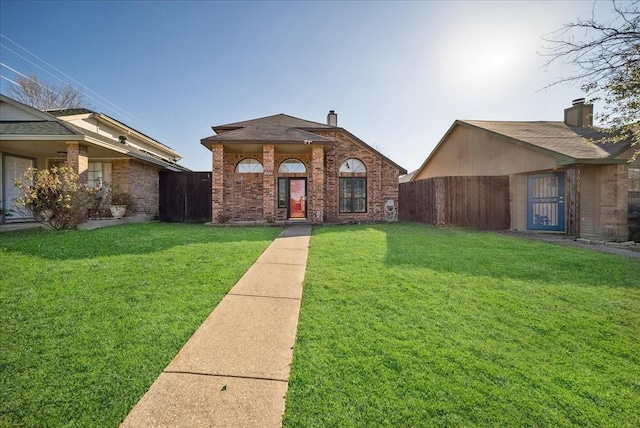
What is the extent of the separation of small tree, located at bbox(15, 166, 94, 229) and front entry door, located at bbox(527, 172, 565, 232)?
15.7 meters

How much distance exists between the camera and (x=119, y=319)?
2.89 metres

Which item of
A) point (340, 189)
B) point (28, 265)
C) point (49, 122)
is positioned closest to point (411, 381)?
point (28, 265)

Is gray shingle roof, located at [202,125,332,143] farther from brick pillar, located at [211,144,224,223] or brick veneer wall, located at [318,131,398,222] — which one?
brick veneer wall, located at [318,131,398,222]

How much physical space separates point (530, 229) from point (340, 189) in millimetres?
7795

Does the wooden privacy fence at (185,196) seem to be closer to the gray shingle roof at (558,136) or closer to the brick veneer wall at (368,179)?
the brick veneer wall at (368,179)

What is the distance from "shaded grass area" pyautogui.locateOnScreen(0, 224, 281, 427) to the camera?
183 centimetres

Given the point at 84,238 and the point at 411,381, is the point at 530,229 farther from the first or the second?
the point at 84,238

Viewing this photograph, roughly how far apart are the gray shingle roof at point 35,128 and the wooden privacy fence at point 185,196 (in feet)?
15.0

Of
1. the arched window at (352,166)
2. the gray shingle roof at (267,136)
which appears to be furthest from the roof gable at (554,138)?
the gray shingle roof at (267,136)

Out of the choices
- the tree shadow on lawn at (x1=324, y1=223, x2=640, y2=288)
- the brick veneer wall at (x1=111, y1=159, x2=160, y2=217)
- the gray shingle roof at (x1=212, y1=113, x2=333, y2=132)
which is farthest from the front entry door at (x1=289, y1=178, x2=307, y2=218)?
the tree shadow on lawn at (x1=324, y1=223, x2=640, y2=288)

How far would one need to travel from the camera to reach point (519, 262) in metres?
5.50

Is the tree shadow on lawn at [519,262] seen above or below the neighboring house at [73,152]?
below

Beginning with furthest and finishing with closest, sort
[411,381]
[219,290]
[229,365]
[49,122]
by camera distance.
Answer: [49,122]
[219,290]
[229,365]
[411,381]

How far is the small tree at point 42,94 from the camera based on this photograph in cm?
2017
